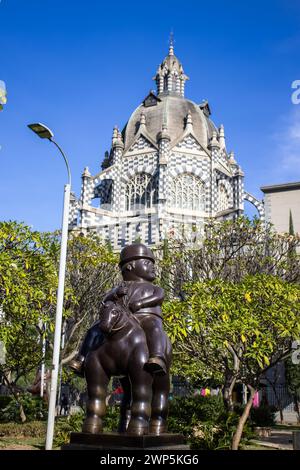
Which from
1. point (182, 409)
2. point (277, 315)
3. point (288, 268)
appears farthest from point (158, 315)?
point (288, 268)

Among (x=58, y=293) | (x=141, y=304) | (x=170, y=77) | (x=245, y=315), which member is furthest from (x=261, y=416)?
(x=170, y=77)

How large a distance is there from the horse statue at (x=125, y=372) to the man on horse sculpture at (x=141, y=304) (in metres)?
0.11

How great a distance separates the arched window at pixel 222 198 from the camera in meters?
53.7

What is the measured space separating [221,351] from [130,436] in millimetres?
10463

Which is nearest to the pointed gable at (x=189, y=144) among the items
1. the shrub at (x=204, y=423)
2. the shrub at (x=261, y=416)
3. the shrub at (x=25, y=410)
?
the shrub at (x=261, y=416)

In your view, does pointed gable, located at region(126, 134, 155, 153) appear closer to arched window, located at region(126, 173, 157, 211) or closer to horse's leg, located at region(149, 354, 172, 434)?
arched window, located at region(126, 173, 157, 211)

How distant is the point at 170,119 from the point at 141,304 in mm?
51014

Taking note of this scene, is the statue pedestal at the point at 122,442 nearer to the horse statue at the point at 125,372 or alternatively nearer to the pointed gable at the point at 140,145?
the horse statue at the point at 125,372

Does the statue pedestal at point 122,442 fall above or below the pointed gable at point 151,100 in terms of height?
below

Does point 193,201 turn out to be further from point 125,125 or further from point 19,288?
point 19,288

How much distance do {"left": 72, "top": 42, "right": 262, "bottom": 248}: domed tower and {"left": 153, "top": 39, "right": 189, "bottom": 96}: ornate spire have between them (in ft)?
19.3

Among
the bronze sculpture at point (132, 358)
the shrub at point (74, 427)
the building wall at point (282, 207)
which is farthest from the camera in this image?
the building wall at point (282, 207)

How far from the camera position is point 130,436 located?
6.69 meters

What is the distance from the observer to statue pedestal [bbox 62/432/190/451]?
6633 mm
